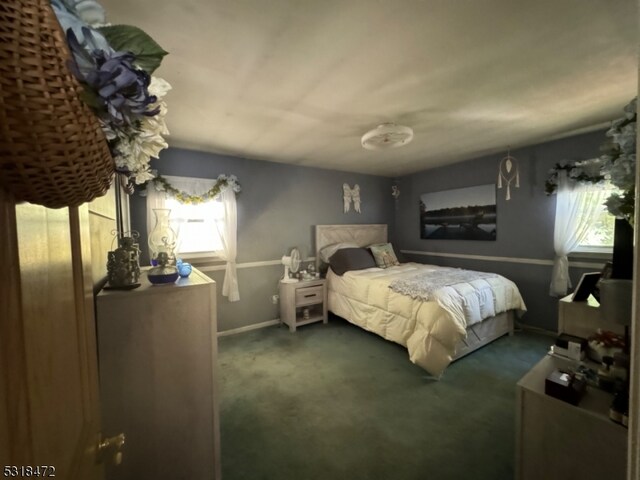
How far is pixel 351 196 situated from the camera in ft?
14.9

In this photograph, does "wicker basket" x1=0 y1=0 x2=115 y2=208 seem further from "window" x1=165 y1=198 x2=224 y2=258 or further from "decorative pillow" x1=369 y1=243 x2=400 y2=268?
"decorative pillow" x1=369 y1=243 x2=400 y2=268

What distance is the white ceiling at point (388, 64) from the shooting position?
120 centimetres

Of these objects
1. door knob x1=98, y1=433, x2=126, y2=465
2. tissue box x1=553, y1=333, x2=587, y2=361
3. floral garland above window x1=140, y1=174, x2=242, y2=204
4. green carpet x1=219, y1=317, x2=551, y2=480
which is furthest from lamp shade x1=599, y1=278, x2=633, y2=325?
floral garland above window x1=140, y1=174, x2=242, y2=204

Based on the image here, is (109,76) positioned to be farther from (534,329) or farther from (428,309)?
(534,329)

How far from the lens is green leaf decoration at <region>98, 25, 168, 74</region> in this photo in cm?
41

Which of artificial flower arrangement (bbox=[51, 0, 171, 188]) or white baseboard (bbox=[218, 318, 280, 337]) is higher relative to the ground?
artificial flower arrangement (bbox=[51, 0, 171, 188])

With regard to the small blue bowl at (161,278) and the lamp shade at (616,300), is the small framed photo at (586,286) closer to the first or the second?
the lamp shade at (616,300)

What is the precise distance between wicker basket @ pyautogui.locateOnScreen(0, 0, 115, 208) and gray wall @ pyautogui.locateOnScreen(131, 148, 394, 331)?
3109mm

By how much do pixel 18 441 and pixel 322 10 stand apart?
1.59 meters

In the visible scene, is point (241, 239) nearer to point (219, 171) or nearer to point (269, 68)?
point (219, 171)

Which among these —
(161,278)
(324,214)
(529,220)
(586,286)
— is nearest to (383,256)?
(324,214)

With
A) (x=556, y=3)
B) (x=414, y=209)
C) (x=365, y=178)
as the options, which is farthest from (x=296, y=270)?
(x=556, y=3)

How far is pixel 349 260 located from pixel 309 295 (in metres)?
0.75

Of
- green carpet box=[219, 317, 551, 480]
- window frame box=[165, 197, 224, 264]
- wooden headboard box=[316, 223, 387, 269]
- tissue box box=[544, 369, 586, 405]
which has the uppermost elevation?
wooden headboard box=[316, 223, 387, 269]
